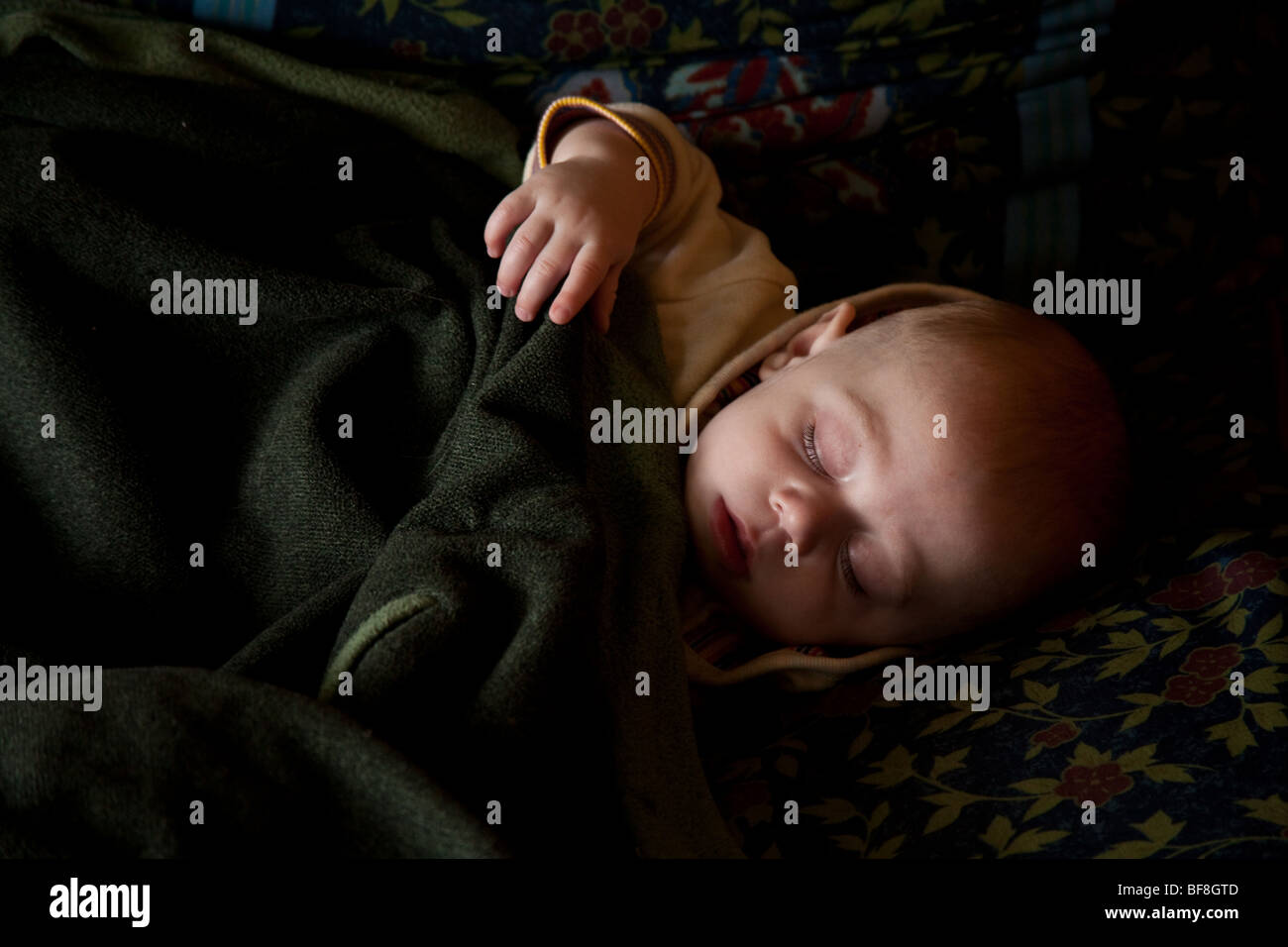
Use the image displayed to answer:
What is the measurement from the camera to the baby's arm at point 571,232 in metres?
1.04

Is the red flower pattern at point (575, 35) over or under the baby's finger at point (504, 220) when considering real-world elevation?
over

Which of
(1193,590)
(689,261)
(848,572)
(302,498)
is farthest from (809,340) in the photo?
(302,498)

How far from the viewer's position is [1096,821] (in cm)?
87

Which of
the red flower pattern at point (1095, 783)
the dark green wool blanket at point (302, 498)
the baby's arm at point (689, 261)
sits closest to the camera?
the dark green wool blanket at point (302, 498)

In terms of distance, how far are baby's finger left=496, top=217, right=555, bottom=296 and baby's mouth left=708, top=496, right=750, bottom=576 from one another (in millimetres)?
290

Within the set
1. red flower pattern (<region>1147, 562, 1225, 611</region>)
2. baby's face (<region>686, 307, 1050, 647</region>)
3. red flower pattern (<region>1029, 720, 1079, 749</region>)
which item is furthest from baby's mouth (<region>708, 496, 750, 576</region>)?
red flower pattern (<region>1147, 562, 1225, 611</region>)

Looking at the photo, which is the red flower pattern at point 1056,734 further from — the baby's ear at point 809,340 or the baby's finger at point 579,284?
the baby's finger at point 579,284

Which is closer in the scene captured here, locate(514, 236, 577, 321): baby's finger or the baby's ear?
locate(514, 236, 577, 321): baby's finger

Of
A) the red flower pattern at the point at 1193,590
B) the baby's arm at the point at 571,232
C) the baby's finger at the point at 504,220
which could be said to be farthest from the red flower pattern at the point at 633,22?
the red flower pattern at the point at 1193,590

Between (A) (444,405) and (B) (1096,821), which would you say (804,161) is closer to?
(A) (444,405)

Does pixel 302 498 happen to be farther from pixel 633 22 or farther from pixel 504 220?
pixel 633 22

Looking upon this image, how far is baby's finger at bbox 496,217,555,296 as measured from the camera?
1045 mm

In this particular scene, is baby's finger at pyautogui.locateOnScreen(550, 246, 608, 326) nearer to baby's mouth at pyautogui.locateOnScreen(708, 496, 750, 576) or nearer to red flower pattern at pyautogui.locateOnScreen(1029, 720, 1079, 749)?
baby's mouth at pyautogui.locateOnScreen(708, 496, 750, 576)

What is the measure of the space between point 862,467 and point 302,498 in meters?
0.52
